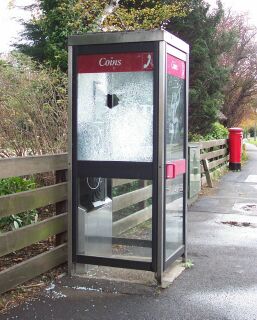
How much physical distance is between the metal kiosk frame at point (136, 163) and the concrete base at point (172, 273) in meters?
0.12

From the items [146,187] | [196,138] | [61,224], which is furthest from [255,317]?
[196,138]

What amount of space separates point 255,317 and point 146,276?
4.62 feet

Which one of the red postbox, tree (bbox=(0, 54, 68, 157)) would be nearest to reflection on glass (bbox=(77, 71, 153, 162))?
tree (bbox=(0, 54, 68, 157))

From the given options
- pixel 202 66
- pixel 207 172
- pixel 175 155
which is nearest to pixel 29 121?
pixel 175 155

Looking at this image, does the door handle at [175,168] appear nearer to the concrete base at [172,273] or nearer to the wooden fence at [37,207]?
the wooden fence at [37,207]

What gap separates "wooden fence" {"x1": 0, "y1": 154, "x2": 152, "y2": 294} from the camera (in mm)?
4566

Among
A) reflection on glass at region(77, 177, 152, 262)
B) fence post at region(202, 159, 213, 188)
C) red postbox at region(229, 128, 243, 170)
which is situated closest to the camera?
reflection on glass at region(77, 177, 152, 262)

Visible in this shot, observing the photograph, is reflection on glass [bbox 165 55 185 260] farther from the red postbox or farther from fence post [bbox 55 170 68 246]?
the red postbox

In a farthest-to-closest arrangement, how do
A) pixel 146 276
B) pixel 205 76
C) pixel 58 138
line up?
pixel 205 76, pixel 58 138, pixel 146 276

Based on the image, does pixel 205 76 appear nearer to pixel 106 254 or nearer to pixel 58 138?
pixel 58 138

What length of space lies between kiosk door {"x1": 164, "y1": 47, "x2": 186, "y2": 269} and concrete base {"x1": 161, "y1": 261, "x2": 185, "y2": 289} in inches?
7.1

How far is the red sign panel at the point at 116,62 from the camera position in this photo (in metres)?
4.93

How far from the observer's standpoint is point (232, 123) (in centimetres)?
2950

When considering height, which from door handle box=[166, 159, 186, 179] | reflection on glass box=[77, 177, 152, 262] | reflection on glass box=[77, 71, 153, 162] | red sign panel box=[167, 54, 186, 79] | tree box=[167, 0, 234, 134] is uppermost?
tree box=[167, 0, 234, 134]
